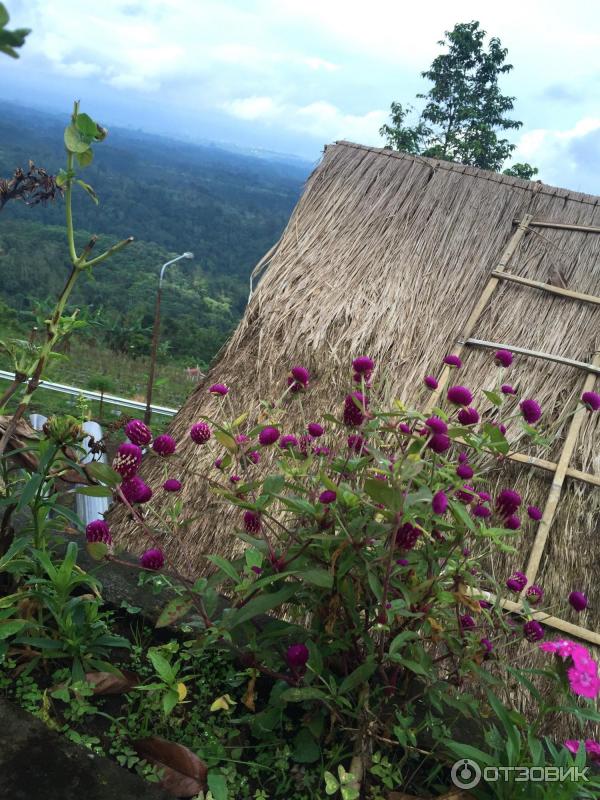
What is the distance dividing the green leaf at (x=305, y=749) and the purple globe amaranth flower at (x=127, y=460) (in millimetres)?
620

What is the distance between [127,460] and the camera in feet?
4.29

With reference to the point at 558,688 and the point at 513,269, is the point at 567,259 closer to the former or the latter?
the point at 513,269

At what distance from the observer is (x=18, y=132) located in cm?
10550

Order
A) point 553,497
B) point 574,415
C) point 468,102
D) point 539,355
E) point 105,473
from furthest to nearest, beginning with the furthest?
point 468,102 → point 539,355 → point 574,415 → point 553,497 → point 105,473

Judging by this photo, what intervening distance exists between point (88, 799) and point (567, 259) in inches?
130

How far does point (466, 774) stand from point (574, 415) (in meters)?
1.89

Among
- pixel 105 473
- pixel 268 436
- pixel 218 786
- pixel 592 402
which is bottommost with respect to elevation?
pixel 218 786

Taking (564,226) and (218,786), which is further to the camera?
(564,226)

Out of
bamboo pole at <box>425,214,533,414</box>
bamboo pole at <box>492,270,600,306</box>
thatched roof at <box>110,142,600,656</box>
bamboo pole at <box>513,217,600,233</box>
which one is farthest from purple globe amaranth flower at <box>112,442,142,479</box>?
bamboo pole at <box>513,217,600,233</box>

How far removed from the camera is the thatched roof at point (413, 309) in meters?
2.91

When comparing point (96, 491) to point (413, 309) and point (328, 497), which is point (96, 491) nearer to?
point (328, 497)

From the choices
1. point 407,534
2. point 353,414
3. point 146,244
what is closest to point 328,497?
point 407,534

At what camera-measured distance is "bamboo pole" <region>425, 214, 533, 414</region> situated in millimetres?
3143

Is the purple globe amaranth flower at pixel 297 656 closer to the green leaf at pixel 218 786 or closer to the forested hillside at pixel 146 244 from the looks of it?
the green leaf at pixel 218 786
